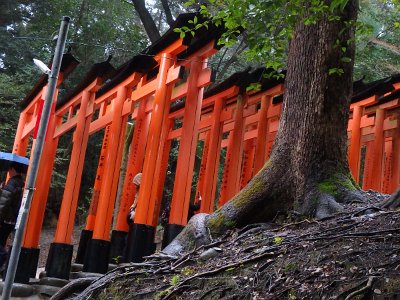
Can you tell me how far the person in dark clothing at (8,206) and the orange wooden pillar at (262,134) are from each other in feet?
14.6

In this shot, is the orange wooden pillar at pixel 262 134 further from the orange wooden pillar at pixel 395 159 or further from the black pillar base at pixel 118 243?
the orange wooden pillar at pixel 395 159

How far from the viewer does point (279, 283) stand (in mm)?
3441

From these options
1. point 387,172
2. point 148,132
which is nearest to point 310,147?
point 148,132

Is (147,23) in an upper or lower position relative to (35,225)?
upper

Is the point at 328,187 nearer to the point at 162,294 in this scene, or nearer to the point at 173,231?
the point at 162,294

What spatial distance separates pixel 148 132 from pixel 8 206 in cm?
229

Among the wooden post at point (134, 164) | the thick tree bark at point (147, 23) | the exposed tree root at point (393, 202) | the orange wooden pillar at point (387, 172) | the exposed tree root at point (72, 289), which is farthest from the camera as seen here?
the thick tree bark at point (147, 23)

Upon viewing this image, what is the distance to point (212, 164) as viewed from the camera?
911 centimetres

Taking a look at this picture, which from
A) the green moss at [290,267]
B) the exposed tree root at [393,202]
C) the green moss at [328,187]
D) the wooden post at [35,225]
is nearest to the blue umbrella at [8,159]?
the wooden post at [35,225]

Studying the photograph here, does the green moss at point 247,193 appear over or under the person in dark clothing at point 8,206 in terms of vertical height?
over

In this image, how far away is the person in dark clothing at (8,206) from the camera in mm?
6773

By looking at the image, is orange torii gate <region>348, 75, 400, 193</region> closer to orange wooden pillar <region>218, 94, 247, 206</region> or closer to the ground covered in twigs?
orange wooden pillar <region>218, 94, 247, 206</region>

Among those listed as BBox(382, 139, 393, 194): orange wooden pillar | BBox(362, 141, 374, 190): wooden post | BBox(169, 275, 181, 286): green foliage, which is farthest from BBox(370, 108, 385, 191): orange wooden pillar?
BBox(169, 275, 181, 286): green foliage

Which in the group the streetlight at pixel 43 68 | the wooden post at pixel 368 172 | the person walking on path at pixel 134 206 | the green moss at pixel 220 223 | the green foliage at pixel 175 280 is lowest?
the green foliage at pixel 175 280
